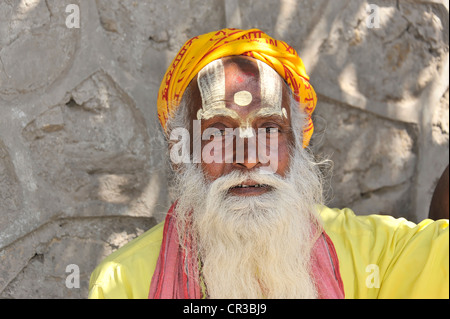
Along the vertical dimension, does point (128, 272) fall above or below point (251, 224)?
below

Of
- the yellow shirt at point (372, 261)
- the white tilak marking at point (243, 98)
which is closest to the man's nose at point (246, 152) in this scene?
the white tilak marking at point (243, 98)

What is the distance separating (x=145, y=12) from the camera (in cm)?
272

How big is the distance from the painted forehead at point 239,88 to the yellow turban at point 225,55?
4 cm

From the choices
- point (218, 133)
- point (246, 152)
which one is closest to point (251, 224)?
point (246, 152)

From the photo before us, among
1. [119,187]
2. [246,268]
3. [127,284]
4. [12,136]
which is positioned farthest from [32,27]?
[246,268]

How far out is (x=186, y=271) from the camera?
222 cm

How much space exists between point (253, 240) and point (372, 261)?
48 cm

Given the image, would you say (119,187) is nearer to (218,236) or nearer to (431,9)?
(218,236)

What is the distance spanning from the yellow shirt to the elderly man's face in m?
0.38

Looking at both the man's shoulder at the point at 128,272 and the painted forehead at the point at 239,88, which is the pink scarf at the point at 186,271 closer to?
the man's shoulder at the point at 128,272

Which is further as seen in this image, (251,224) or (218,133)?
(218,133)

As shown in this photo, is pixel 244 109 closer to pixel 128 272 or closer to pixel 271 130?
pixel 271 130

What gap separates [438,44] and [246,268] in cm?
171

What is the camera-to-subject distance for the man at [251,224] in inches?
87.4
